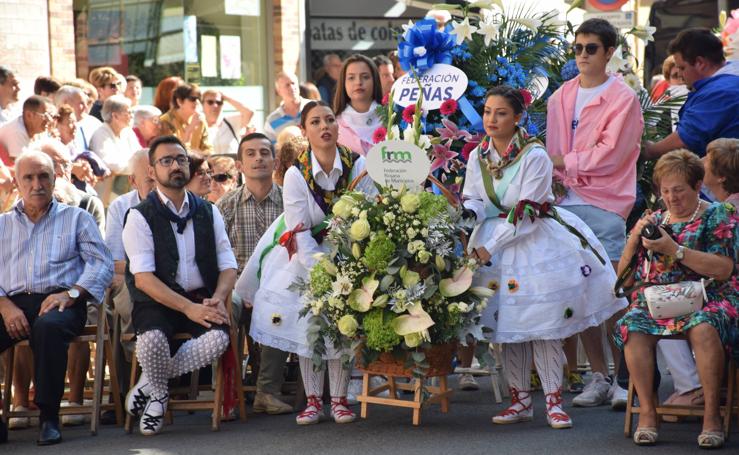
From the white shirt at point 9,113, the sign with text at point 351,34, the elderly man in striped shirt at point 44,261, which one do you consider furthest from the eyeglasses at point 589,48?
the sign with text at point 351,34

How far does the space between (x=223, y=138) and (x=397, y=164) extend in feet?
17.4

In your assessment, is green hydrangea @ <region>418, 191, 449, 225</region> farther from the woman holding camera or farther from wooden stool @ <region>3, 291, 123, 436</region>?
wooden stool @ <region>3, 291, 123, 436</region>

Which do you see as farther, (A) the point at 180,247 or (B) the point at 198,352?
(A) the point at 180,247

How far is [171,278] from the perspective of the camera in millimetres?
7406

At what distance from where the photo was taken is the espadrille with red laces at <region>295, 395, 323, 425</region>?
286 inches

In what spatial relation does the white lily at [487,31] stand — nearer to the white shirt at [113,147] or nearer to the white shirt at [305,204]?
the white shirt at [305,204]

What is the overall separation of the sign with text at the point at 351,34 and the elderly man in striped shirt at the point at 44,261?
10.7 meters

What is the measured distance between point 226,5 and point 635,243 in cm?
1136

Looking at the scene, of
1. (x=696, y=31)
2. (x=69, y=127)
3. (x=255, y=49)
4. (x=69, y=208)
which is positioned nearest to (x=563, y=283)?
(x=696, y=31)

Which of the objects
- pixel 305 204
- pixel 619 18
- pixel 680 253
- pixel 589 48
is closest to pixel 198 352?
pixel 305 204

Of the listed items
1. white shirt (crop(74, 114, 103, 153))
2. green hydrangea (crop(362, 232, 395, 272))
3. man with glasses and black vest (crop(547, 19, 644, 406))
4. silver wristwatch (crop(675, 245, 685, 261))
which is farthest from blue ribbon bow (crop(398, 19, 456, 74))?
white shirt (crop(74, 114, 103, 153))

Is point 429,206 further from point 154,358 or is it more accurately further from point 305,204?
point 154,358

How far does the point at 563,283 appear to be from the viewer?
6.92m

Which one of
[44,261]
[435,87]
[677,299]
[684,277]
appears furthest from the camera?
[435,87]
